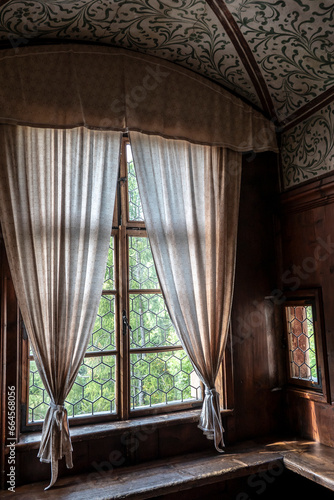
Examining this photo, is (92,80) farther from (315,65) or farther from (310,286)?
(310,286)

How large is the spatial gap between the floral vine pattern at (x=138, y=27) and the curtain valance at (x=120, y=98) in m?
0.08

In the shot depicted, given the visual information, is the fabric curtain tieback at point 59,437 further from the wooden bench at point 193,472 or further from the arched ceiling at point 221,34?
the arched ceiling at point 221,34

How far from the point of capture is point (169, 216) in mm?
2865

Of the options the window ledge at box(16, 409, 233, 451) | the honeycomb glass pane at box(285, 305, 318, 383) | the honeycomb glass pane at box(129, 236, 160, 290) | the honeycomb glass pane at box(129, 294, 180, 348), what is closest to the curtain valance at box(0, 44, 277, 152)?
the honeycomb glass pane at box(129, 236, 160, 290)

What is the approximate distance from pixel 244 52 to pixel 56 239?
5.74 ft

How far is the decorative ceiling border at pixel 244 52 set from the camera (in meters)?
2.54

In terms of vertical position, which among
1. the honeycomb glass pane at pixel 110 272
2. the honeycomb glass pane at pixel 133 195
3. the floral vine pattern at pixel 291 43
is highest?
the floral vine pattern at pixel 291 43

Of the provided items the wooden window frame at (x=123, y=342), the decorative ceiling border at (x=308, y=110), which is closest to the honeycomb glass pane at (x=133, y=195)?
the wooden window frame at (x=123, y=342)

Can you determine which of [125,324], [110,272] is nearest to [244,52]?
[110,272]

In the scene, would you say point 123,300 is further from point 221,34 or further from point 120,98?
point 221,34

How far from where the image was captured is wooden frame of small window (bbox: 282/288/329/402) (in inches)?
114

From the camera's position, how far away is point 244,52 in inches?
113

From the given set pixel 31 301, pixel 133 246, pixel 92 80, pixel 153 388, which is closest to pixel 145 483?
pixel 153 388

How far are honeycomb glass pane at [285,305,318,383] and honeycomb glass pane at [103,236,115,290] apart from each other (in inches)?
52.5
